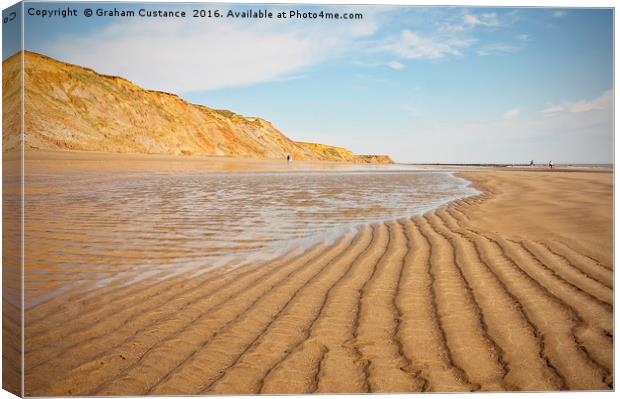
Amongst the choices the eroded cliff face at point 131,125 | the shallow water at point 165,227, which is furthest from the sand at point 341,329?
the eroded cliff face at point 131,125

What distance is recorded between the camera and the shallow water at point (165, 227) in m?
4.01

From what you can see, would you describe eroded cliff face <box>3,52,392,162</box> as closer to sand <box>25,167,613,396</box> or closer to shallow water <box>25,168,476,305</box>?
shallow water <box>25,168,476,305</box>

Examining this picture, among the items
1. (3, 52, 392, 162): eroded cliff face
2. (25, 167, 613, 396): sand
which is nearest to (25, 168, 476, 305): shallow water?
(25, 167, 613, 396): sand

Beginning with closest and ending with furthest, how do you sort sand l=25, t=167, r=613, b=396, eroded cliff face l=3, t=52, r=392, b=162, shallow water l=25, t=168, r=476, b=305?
sand l=25, t=167, r=613, b=396 → shallow water l=25, t=168, r=476, b=305 → eroded cliff face l=3, t=52, r=392, b=162

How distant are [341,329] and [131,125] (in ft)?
146

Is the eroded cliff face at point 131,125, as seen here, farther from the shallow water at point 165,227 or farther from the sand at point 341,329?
the sand at point 341,329

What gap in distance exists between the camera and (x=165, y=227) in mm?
5844

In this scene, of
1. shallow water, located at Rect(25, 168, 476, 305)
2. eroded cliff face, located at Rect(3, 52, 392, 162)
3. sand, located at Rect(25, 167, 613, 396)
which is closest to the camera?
sand, located at Rect(25, 167, 613, 396)

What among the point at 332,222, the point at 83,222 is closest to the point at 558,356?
the point at 332,222

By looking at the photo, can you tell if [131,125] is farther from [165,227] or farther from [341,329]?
[341,329]

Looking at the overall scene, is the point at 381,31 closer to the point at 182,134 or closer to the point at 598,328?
the point at 598,328

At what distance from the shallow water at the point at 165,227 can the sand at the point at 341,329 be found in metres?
0.50

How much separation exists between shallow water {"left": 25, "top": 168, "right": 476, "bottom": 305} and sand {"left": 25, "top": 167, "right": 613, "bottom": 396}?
50 centimetres

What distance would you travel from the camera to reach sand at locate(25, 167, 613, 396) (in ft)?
7.48
